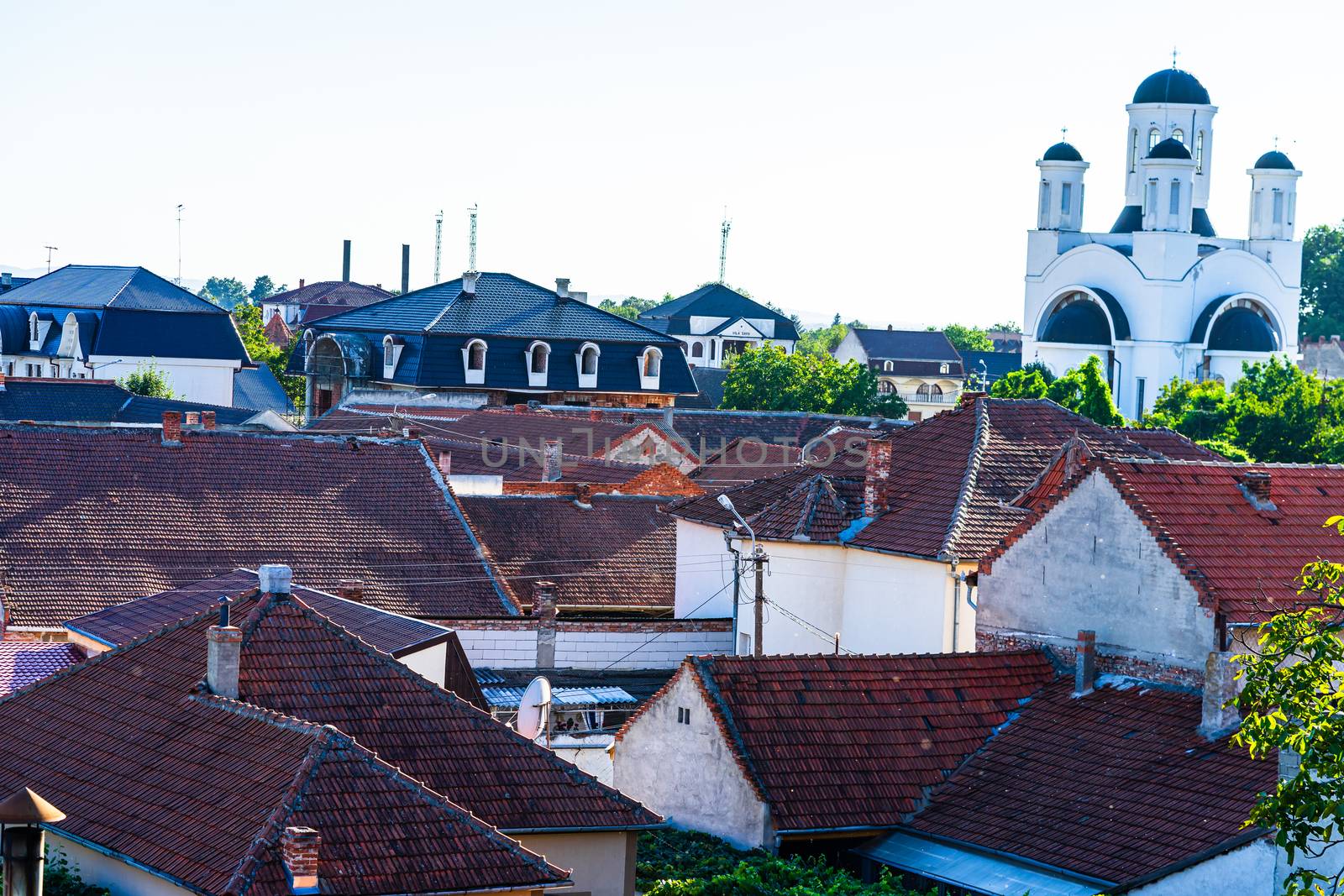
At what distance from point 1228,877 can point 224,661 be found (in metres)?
9.73

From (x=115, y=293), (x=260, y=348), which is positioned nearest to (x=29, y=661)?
(x=115, y=293)

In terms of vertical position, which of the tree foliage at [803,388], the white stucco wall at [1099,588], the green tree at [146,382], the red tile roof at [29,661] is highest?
the tree foliage at [803,388]

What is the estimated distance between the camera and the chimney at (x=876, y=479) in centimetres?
3241

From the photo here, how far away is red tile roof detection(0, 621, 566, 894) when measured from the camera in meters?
16.0

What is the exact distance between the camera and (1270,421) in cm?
6322

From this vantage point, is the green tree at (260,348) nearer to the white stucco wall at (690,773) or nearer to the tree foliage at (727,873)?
the white stucco wall at (690,773)

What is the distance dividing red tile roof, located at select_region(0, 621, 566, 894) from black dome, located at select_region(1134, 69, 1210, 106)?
277 feet

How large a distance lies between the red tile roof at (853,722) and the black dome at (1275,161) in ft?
265

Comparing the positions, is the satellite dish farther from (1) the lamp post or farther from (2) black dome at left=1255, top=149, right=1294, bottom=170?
(2) black dome at left=1255, top=149, right=1294, bottom=170

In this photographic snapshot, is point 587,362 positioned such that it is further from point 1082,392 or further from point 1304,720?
point 1304,720

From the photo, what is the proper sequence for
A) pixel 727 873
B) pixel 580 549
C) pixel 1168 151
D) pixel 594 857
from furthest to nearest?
1. pixel 1168 151
2. pixel 580 549
3. pixel 727 873
4. pixel 594 857

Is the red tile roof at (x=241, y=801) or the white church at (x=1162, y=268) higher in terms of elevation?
the white church at (x=1162, y=268)

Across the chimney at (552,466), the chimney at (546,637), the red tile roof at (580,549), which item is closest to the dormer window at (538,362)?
the chimney at (552,466)

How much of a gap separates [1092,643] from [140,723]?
11.3m
